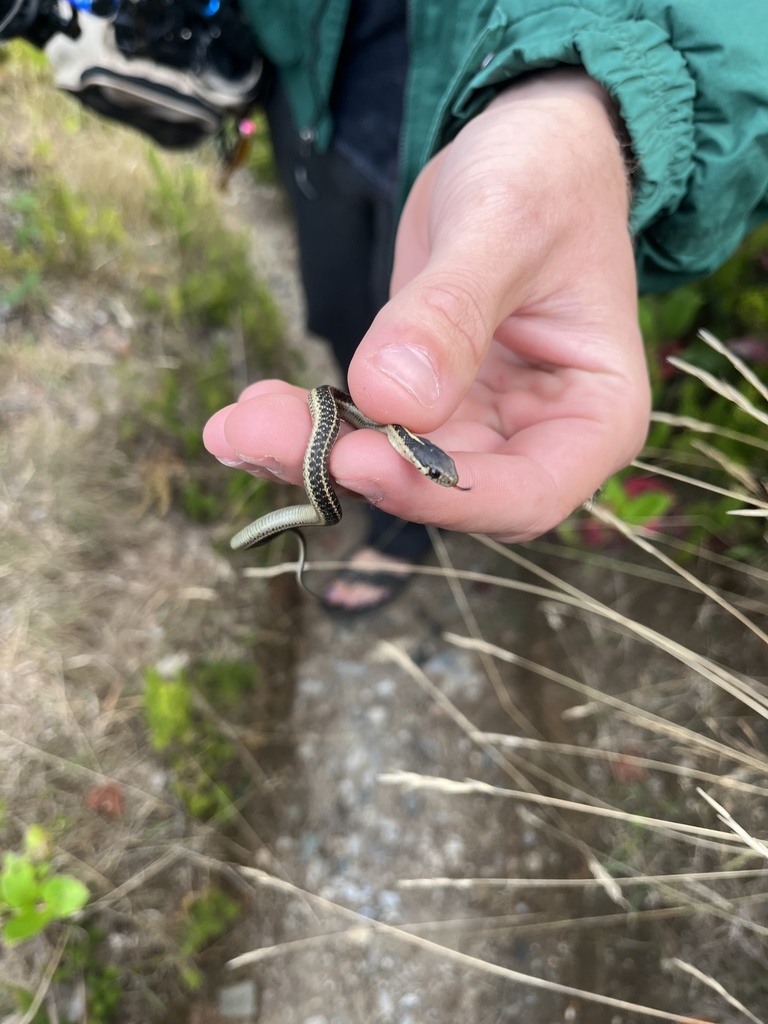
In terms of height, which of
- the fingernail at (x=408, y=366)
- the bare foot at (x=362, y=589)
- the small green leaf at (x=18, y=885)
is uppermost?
the fingernail at (x=408, y=366)

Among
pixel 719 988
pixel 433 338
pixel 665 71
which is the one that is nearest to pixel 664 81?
pixel 665 71

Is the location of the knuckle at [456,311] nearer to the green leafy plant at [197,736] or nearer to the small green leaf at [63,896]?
the green leafy plant at [197,736]

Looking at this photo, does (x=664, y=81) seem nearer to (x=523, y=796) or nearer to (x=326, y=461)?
(x=326, y=461)

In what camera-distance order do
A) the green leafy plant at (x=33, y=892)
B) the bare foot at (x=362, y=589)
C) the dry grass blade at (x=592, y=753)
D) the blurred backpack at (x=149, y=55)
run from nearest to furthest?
the green leafy plant at (x=33, y=892)
the blurred backpack at (x=149, y=55)
the dry grass blade at (x=592, y=753)
the bare foot at (x=362, y=589)

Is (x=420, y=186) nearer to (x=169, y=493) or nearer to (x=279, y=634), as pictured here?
(x=169, y=493)

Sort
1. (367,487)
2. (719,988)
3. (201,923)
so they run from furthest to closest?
(201,923)
(719,988)
(367,487)

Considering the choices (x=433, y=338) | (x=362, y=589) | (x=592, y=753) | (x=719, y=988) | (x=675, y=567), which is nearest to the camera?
(x=433, y=338)

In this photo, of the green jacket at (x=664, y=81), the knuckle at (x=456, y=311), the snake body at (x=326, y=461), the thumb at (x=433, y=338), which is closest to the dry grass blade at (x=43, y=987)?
the snake body at (x=326, y=461)
